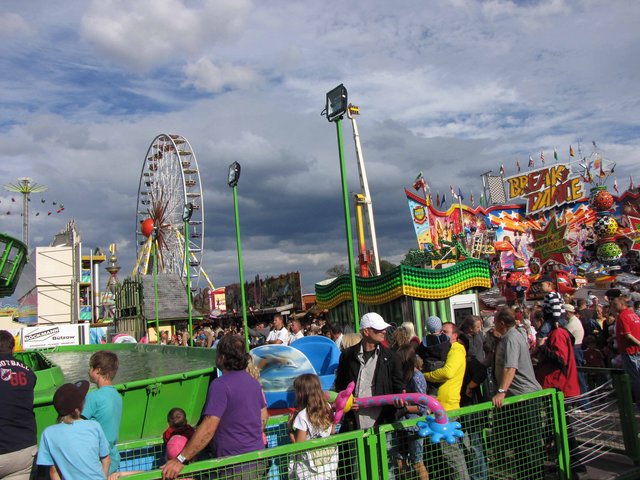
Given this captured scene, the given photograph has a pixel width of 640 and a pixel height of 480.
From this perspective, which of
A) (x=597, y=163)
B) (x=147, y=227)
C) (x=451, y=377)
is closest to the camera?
(x=451, y=377)

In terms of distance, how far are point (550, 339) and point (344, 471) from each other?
107 inches

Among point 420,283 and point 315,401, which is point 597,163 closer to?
point 420,283

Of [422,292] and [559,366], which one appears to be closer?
[559,366]

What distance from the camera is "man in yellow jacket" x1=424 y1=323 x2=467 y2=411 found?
4.99 m

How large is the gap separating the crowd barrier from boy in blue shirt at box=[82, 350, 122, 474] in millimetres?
Result: 220

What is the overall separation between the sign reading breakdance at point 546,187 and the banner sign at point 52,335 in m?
36.9

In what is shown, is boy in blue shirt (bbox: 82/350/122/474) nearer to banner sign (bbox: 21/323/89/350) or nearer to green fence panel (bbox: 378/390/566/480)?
green fence panel (bbox: 378/390/566/480)

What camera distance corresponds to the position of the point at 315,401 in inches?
145

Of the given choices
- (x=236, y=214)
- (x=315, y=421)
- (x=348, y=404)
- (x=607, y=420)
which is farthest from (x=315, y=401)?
(x=236, y=214)

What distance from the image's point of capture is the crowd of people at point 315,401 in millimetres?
3203

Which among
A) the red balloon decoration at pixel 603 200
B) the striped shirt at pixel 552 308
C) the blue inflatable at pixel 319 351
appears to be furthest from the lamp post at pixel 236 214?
the red balloon decoration at pixel 603 200

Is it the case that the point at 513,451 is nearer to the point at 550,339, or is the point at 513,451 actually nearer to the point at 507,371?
the point at 507,371

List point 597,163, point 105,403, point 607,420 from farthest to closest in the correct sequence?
1. point 597,163
2. point 607,420
3. point 105,403

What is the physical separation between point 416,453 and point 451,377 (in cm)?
132
